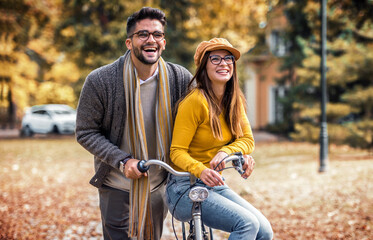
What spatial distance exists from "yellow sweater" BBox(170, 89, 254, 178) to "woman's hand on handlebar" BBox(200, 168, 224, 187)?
150 millimetres

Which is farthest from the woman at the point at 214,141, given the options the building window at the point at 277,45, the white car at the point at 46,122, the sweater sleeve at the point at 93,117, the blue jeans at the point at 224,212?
the white car at the point at 46,122

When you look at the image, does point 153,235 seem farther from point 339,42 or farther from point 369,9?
point 339,42

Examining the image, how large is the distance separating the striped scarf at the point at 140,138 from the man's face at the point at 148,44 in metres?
0.14

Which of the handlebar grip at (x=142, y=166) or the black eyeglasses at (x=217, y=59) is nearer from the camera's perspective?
the handlebar grip at (x=142, y=166)

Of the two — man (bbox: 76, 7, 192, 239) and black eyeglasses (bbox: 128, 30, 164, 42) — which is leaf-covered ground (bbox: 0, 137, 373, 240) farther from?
black eyeglasses (bbox: 128, 30, 164, 42)

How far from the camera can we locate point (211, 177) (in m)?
2.57

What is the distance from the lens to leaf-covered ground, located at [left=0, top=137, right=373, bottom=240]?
6.12 metres

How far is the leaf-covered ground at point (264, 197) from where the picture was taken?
6125mm

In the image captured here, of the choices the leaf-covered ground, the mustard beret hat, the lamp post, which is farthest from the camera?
the lamp post

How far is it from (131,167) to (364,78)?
12102 mm

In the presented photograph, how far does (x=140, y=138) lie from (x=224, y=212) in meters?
0.81

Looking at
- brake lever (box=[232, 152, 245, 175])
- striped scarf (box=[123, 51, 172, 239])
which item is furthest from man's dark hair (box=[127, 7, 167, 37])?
brake lever (box=[232, 152, 245, 175])

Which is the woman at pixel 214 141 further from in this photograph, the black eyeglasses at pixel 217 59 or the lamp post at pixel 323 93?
the lamp post at pixel 323 93

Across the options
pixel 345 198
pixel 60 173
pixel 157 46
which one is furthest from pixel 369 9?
pixel 60 173
